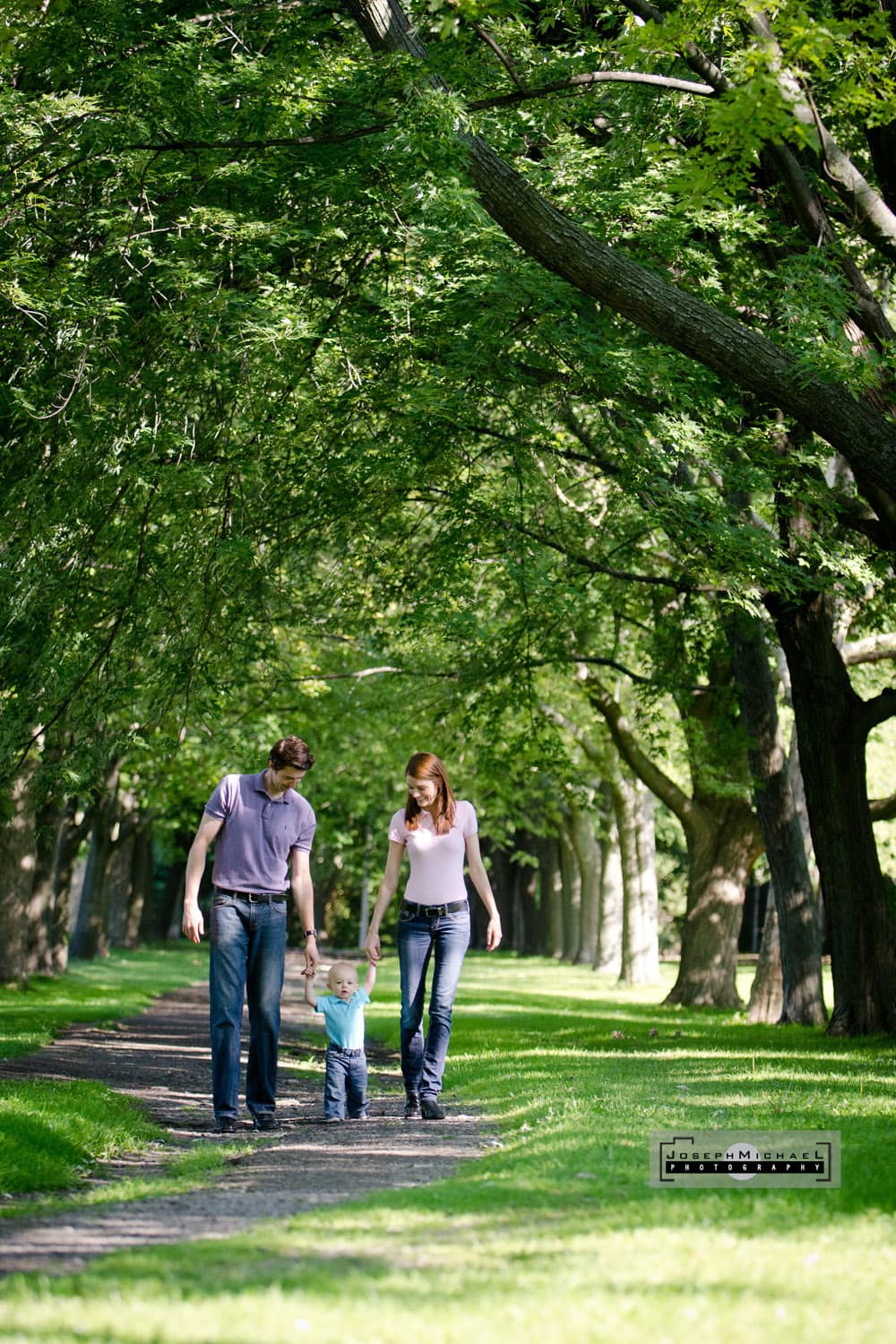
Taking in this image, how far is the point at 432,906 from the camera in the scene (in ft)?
30.6

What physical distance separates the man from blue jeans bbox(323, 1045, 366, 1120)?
393 mm

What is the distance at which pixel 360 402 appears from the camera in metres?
12.2

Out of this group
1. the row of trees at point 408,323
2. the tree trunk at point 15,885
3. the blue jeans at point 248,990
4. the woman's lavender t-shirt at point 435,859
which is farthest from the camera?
the tree trunk at point 15,885

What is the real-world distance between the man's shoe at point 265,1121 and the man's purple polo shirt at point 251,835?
124 cm

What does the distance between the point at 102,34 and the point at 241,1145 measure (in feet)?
25.5

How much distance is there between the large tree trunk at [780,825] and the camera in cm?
1902

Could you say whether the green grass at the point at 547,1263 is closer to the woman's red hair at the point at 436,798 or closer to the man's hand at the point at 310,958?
the man's hand at the point at 310,958

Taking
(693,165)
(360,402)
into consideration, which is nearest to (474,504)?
(360,402)

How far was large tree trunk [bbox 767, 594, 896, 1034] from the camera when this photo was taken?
16188 mm

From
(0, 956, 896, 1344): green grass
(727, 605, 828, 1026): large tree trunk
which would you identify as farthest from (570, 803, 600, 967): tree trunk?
(0, 956, 896, 1344): green grass

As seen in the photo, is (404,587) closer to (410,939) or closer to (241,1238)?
(410,939)

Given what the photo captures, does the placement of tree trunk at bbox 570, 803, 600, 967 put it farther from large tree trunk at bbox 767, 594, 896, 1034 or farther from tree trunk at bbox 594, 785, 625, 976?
large tree trunk at bbox 767, 594, 896, 1034

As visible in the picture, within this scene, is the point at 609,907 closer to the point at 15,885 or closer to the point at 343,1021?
the point at 15,885

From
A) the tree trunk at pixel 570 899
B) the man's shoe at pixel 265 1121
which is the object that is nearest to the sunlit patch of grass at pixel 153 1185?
the man's shoe at pixel 265 1121
